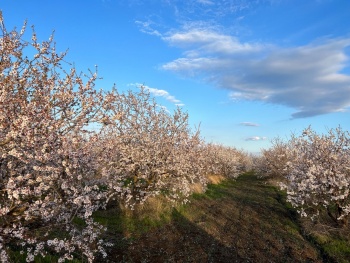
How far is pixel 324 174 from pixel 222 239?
6448mm

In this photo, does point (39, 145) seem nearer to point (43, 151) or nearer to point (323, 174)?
point (43, 151)

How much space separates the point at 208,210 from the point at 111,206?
6.82 metres

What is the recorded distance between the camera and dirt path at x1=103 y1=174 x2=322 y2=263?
521 inches

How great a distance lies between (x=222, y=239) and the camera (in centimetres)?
1587

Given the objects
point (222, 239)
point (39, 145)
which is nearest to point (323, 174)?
point (222, 239)

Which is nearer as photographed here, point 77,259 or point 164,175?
point 77,259

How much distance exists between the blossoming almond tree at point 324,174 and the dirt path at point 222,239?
2.26m

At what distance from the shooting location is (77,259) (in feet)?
35.9

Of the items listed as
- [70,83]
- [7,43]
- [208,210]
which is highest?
[7,43]

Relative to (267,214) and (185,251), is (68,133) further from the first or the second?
(267,214)

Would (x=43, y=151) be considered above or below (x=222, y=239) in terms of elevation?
above

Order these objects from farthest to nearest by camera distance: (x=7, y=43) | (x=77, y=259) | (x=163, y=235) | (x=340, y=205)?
1. (x=340, y=205)
2. (x=163, y=235)
3. (x=77, y=259)
4. (x=7, y=43)

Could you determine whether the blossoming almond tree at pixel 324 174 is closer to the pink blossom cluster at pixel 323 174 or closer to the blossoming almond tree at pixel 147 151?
the pink blossom cluster at pixel 323 174

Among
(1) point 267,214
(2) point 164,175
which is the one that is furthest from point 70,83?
(1) point 267,214
